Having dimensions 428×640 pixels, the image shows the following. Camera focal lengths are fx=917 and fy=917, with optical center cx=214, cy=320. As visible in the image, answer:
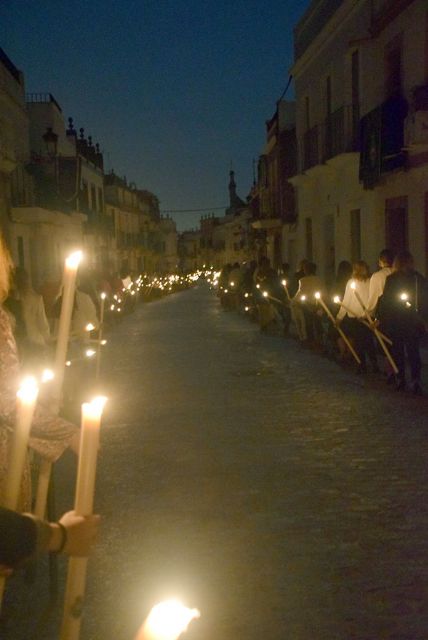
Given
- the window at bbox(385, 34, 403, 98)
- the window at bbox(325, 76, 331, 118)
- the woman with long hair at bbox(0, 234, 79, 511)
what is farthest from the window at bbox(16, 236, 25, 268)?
the woman with long hair at bbox(0, 234, 79, 511)

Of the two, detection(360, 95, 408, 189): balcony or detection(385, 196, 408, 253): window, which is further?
detection(385, 196, 408, 253): window

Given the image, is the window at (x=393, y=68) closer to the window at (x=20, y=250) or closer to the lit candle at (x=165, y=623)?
the window at (x=20, y=250)

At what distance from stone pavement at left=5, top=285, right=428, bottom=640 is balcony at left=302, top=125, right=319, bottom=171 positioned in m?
15.5

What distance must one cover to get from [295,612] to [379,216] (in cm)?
1760

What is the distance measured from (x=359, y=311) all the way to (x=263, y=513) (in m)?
7.59

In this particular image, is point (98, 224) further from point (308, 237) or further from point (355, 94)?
point (355, 94)

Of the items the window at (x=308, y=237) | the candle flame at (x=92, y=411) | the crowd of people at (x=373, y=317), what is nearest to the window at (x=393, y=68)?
the crowd of people at (x=373, y=317)

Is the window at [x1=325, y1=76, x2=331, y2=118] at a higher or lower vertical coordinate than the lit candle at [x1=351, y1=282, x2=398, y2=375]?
higher

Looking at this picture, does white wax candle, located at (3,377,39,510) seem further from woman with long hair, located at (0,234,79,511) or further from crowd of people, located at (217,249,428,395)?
crowd of people, located at (217,249,428,395)

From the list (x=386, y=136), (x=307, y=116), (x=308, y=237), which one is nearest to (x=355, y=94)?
(x=386, y=136)

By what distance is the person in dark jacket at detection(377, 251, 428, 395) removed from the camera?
1139 cm

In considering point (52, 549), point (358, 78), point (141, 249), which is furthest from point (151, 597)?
point (141, 249)

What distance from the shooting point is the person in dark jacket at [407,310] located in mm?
11391

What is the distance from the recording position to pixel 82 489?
2.39m
